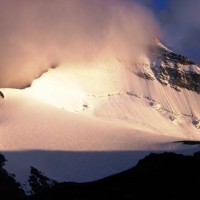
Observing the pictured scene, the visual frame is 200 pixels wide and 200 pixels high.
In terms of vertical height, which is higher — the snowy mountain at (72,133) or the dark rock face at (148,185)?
the snowy mountain at (72,133)

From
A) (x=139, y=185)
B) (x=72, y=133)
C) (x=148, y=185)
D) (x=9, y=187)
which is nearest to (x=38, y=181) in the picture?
(x=9, y=187)

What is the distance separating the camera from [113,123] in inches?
6309

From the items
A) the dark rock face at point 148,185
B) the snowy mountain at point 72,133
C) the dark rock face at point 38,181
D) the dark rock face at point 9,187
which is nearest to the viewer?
the dark rock face at point 148,185

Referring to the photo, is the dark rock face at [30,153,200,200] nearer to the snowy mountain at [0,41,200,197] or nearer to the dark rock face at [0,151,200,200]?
the dark rock face at [0,151,200,200]

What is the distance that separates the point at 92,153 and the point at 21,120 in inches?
975

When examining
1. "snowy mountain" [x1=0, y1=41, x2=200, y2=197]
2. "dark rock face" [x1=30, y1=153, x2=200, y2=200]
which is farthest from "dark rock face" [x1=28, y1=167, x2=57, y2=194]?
"dark rock face" [x1=30, y1=153, x2=200, y2=200]

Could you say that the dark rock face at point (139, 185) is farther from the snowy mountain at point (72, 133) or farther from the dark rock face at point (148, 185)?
the snowy mountain at point (72, 133)

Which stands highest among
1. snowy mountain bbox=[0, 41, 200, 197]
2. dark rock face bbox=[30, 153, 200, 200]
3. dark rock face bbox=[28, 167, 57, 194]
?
snowy mountain bbox=[0, 41, 200, 197]

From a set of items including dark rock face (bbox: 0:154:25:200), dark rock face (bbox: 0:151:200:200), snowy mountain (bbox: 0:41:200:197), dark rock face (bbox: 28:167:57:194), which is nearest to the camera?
dark rock face (bbox: 0:151:200:200)

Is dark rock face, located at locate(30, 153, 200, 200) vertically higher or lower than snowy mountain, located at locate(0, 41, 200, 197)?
lower

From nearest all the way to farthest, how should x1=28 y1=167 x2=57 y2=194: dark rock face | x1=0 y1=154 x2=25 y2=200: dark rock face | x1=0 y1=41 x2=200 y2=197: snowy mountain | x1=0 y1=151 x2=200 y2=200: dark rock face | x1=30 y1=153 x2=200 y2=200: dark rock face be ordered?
1. x1=30 y1=153 x2=200 y2=200: dark rock face
2. x1=0 y1=151 x2=200 y2=200: dark rock face
3. x1=0 y1=154 x2=25 y2=200: dark rock face
4. x1=28 y1=167 x2=57 y2=194: dark rock face
5. x1=0 y1=41 x2=200 y2=197: snowy mountain

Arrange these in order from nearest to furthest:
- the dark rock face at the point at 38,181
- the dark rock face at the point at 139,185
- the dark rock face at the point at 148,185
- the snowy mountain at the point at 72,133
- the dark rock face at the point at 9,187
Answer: the dark rock face at the point at 148,185
the dark rock face at the point at 139,185
the dark rock face at the point at 9,187
the dark rock face at the point at 38,181
the snowy mountain at the point at 72,133

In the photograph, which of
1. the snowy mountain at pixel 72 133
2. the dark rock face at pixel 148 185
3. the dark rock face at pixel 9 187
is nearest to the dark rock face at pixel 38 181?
the snowy mountain at pixel 72 133

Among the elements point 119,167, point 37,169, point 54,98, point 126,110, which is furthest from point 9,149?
point 126,110
